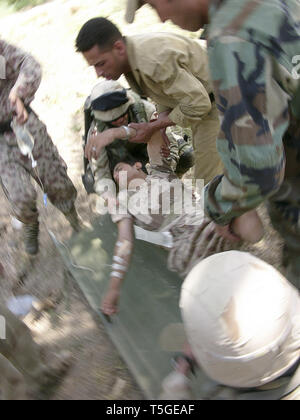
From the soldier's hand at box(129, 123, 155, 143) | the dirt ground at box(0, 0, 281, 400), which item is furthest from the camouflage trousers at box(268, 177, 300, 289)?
the soldier's hand at box(129, 123, 155, 143)

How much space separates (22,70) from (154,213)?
1.21 metres

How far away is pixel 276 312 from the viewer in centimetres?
107

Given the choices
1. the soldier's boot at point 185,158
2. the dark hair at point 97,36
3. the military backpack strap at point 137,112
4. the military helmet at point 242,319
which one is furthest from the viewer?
the soldier's boot at point 185,158

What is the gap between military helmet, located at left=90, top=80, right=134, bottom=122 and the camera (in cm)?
258

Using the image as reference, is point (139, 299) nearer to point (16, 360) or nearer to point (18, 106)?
point (16, 360)

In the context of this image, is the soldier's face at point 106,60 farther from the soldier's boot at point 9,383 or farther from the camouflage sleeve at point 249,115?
the soldier's boot at point 9,383

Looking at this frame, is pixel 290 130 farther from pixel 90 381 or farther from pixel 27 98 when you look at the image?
pixel 27 98

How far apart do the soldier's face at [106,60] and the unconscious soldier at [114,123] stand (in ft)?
0.65

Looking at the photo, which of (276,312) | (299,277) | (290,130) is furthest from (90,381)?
(290,130)

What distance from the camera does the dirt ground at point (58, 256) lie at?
2.06 metres

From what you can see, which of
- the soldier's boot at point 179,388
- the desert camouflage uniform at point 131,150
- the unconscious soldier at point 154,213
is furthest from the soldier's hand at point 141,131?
the soldier's boot at point 179,388

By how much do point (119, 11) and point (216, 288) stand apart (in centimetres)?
547

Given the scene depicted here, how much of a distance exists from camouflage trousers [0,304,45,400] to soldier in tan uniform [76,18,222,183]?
148 cm

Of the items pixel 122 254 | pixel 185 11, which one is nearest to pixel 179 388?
pixel 122 254
